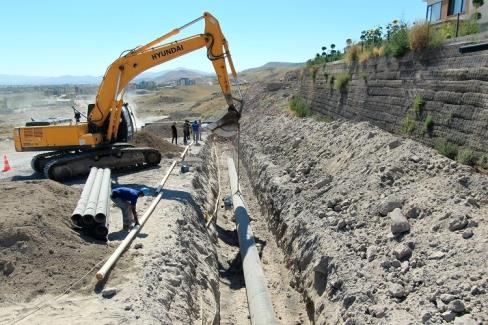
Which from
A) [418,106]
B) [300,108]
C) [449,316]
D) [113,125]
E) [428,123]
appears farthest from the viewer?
[300,108]

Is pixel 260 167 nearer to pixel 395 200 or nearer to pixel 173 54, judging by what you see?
pixel 173 54

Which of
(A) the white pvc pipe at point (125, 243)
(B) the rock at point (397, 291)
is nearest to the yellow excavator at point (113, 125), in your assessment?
(A) the white pvc pipe at point (125, 243)

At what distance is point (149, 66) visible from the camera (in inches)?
599

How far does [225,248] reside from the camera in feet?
44.4

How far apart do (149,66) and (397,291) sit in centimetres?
1130

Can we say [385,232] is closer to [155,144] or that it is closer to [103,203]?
[103,203]

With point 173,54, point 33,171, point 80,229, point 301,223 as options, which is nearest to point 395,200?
point 301,223

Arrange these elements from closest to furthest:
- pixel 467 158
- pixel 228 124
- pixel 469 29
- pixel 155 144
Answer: pixel 467 158, pixel 469 29, pixel 228 124, pixel 155 144

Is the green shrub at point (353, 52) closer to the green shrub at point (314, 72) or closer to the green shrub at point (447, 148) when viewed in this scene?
the green shrub at point (314, 72)

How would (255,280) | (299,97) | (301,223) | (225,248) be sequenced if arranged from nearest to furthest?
(255,280)
(301,223)
(225,248)
(299,97)

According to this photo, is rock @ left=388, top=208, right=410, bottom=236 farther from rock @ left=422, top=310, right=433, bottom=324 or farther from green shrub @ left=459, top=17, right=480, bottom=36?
green shrub @ left=459, top=17, right=480, bottom=36

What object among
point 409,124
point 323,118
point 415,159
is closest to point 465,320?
point 415,159

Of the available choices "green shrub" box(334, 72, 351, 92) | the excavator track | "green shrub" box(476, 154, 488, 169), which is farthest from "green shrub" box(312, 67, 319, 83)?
"green shrub" box(476, 154, 488, 169)

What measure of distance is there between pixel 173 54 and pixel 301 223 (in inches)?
283
